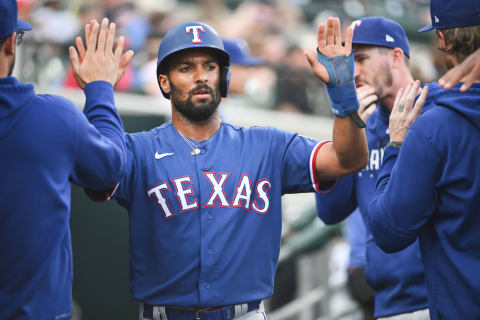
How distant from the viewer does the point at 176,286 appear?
318 centimetres

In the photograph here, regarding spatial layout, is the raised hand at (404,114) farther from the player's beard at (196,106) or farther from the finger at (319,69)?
the player's beard at (196,106)

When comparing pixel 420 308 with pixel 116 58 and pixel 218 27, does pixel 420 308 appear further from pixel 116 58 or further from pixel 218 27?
pixel 218 27

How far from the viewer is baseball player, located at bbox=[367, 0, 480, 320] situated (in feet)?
8.61

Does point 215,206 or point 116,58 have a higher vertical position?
point 116,58

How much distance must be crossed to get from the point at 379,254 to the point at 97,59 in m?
1.81

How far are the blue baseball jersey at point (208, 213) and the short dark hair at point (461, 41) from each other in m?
0.84

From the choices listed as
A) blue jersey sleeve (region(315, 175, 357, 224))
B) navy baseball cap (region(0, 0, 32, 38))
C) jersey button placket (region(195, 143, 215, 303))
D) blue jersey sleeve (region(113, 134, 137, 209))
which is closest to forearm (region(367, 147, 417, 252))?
jersey button placket (region(195, 143, 215, 303))

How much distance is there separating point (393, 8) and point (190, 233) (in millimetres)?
11401

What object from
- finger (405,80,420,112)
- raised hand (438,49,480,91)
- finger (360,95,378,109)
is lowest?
finger (360,95,378,109)

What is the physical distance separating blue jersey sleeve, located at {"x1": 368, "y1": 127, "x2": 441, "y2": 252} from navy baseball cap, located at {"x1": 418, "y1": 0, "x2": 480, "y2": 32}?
0.44 meters

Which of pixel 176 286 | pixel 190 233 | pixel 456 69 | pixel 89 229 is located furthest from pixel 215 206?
pixel 89 229

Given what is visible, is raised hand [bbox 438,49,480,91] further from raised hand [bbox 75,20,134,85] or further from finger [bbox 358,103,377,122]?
raised hand [bbox 75,20,134,85]

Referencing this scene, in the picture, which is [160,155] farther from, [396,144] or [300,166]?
[396,144]

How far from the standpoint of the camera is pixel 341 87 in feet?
9.75
